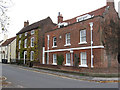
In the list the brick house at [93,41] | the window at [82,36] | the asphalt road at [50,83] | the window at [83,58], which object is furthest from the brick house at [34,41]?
the asphalt road at [50,83]

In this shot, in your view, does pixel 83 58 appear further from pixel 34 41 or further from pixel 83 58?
pixel 34 41

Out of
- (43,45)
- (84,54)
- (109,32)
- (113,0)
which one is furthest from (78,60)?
(43,45)

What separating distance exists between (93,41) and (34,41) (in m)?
16.8

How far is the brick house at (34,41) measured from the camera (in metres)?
31.6

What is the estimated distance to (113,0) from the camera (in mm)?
21016

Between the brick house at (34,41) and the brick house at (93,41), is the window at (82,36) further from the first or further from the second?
the brick house at (34,41)

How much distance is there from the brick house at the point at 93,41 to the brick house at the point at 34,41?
8.83m

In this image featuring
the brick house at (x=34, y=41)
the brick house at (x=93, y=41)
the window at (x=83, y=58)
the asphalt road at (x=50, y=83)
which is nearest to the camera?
the asphalt road at (x=50, y=83)

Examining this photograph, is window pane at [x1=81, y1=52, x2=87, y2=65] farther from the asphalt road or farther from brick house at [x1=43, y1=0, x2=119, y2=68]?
the asphalt road

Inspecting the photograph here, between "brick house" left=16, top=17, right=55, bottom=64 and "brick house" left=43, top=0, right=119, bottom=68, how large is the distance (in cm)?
883

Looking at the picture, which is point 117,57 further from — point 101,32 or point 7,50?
point 7,50

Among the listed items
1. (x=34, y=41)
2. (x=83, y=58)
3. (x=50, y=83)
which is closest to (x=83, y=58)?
(x=83, y=58)

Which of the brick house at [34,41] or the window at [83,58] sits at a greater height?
the brick house at [34,41]

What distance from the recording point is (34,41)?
3231 centimetres
